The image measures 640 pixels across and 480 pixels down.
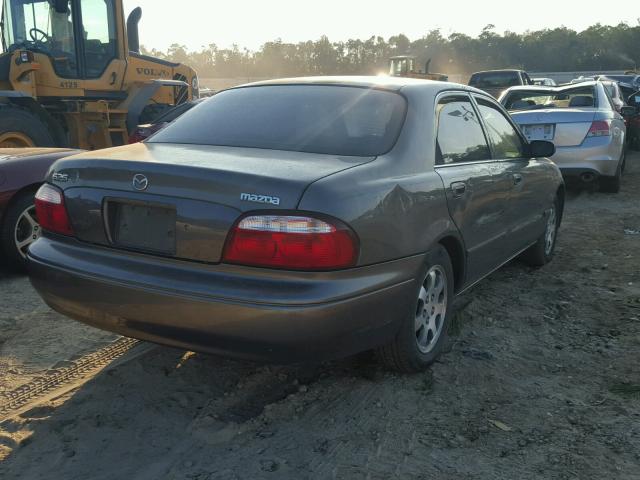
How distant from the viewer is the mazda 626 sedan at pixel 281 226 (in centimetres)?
273

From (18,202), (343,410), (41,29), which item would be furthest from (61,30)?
(343,410)

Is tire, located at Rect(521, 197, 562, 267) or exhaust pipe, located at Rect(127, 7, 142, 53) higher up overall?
exhaust pipe, located at Rect(127, 7, 142, 53)

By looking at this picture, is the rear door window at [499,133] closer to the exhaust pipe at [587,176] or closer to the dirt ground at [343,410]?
the dirt ground at [343,410]

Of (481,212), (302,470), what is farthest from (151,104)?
(302,470)

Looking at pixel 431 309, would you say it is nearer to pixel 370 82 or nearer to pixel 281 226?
pixel 281 226

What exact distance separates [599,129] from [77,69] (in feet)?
25.4

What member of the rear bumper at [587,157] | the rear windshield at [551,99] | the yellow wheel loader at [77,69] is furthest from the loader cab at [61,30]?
the rear bumper at [587,157]

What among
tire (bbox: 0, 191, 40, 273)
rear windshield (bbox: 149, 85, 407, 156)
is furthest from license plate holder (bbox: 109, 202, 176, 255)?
tire (bbox: 0, 191, 40, 273)

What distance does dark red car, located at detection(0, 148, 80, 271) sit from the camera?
5.03 metres

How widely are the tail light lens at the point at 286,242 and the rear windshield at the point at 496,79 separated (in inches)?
770

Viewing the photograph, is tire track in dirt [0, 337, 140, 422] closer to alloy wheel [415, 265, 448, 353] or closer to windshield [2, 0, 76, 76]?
alloy wheel [415, 265, 448, 353]

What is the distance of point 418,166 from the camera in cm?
337

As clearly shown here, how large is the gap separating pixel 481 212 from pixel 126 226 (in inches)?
84.3

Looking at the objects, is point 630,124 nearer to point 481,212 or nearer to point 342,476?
point 481,212
